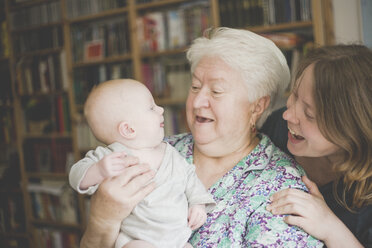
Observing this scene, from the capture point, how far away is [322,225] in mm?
1229

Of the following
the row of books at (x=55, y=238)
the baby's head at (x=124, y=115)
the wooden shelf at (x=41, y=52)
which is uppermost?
the wooden shelf at (x=41, y=52)

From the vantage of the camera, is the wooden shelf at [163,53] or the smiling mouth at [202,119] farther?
the wooden shelf at [163,53]

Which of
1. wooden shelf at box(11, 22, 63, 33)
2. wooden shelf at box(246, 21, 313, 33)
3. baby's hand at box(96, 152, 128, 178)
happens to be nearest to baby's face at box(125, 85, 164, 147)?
baby's hand at box(96, 152, 128, 178)

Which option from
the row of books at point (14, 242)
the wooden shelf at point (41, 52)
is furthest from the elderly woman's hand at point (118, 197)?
the row of books at point (14, 242)

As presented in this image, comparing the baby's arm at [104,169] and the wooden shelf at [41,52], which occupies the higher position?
the wooden shelf at [41,52]

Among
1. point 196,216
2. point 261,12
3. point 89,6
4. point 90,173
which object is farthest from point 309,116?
point 89,6

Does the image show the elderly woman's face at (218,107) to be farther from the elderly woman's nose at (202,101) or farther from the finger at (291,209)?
the finger at (291,209)

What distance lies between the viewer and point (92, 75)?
380 cm

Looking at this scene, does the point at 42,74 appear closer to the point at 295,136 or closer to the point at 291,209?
the point at 295,136

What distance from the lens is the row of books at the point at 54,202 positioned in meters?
3.94

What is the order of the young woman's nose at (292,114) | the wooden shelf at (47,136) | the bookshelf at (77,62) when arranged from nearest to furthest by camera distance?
the young woman's nose at (292,114)
the bookshelf at (77,62)
the wooden shelf at (47,136)

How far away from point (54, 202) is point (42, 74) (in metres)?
1.41

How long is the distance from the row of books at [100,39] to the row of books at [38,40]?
22 cm

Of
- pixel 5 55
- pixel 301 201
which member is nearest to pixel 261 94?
pixel 301 201
